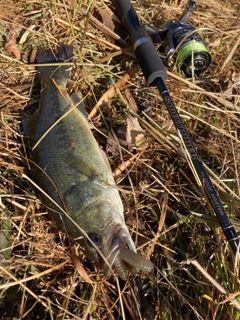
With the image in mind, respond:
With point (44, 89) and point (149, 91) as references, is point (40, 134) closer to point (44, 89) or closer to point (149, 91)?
point (44, 89)

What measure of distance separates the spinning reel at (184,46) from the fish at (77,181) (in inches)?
39.8

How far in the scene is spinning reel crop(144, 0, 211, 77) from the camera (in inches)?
138

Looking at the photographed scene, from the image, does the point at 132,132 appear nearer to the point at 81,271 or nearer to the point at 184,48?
the point at 184,48

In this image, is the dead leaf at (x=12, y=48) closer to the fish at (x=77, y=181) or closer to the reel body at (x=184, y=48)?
the fish at (x=77, y=181)

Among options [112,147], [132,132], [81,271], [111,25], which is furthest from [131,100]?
[81,271]

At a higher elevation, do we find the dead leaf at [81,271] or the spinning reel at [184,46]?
the spinning reel at [184,46]

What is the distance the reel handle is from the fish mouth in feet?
4.04

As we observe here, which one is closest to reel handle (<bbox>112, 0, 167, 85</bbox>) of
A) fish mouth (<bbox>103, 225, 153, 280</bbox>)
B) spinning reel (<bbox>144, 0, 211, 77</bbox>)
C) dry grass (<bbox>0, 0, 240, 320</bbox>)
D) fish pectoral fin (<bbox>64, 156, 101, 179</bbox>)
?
spinning reel (<bbox>144, 0, 211, 77</bbox>)

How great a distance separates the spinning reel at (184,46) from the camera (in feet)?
11.5

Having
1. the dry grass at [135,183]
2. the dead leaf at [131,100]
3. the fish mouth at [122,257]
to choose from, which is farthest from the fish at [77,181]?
the dead leaf at [131,100]

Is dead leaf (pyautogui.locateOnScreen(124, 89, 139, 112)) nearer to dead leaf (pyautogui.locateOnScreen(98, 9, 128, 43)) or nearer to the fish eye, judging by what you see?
dead leaf (pyautogui.locateOnScreen(98, 9, 128, 43))

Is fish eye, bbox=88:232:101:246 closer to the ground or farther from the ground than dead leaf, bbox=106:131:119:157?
closer to the ground

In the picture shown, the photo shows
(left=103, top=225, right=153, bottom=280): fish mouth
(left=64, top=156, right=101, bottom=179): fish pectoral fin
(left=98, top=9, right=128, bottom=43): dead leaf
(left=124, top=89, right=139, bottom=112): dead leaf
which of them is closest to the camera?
(left=103, top=225, right=153, bottom=280): fish mouth

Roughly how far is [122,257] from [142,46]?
1687 millimetres
